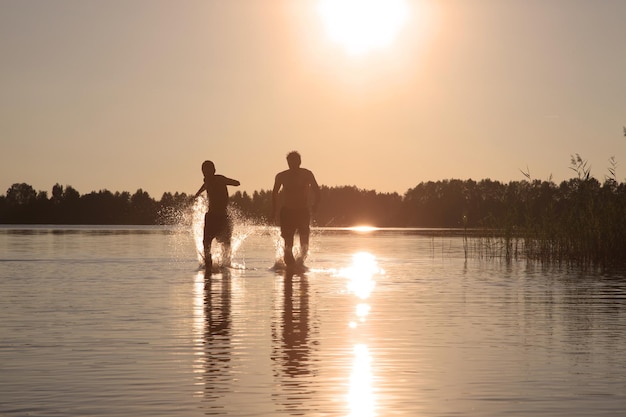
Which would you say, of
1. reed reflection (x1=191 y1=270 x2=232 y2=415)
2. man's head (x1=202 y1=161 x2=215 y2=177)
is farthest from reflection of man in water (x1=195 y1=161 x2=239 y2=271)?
reed reflection (x1=191 y1=270 x2=232 y2=415)

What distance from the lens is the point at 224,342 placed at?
9.63 metres

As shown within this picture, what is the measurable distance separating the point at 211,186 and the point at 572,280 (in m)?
7.47

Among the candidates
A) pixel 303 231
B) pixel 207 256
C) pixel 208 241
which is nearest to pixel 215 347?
pixel 207 256

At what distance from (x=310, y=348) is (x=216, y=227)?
516 inches

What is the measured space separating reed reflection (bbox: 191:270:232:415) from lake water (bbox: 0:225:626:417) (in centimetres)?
2

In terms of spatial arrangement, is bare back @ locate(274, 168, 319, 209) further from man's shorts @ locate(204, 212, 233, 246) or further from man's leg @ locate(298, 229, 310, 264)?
man's shorts @ locate(204, 212, 233, 246)

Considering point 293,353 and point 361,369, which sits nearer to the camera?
point 361,369

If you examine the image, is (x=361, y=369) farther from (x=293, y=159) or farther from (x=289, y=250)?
(x=293, y=159)

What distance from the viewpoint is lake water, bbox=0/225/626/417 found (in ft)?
21.9

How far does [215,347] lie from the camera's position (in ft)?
30.4

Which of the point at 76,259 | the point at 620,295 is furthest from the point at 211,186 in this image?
the point at 620,295

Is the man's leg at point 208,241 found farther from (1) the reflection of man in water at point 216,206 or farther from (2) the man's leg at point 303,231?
(2) the man's leg at point 303,231

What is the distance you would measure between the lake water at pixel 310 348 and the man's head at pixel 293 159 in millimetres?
5037

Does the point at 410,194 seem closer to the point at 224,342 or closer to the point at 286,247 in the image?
the point at 286,247
